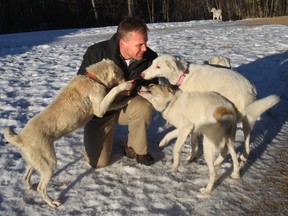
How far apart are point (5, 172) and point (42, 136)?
0.92 meters

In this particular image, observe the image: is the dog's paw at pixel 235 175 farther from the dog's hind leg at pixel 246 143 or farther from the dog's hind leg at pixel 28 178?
the dog's hind leg at pixel 28 178

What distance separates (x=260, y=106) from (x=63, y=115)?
182 centimetres

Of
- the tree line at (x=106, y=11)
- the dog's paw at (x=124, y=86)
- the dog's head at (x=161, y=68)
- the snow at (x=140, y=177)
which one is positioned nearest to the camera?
the snow at (x=140, y=177)

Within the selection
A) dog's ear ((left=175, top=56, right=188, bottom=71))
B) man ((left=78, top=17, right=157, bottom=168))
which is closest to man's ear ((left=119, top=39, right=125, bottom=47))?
man ((left=78, top=17, right=157, bottom=168))

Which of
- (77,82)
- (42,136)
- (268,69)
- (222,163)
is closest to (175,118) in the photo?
(222,163)

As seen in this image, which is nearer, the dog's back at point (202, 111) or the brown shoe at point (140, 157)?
the dog's back at point (202, 111)

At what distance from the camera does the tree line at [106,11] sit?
79.6 feet

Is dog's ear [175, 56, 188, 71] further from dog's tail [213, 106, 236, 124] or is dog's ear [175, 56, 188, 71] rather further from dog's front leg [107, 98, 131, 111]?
dog's tail [213, 106, 236, 124]

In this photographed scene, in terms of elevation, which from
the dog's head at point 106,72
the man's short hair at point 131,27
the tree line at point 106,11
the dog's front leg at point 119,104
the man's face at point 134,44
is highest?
the man's short hair at point 131,27

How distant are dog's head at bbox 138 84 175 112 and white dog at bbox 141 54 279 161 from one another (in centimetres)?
29

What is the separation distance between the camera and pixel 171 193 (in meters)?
3.43

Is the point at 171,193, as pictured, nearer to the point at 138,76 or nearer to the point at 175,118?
the point at 175,118

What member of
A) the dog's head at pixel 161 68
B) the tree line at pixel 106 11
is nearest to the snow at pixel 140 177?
the dog's head at pixel 161 68

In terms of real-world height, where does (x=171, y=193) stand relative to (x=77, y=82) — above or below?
below
